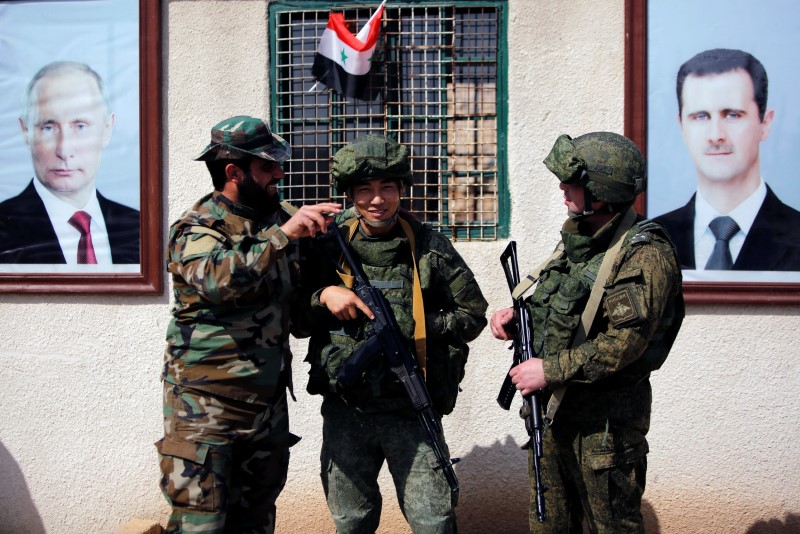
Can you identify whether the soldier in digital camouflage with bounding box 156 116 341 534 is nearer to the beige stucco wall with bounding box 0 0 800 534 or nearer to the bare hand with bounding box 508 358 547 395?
the bare hand with bounding box 508 358 547 395


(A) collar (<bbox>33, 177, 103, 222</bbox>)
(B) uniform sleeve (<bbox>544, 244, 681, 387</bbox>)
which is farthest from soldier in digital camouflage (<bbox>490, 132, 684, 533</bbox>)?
(A) collar (<bbox>33, 177, 103, 222</bbox>)

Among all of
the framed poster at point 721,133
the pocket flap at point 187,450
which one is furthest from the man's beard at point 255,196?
the framed poster at point 721,133

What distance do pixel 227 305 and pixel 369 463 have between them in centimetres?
84

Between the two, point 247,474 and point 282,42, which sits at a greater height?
point 282,42

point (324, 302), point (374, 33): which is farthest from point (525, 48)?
point (324, 302)

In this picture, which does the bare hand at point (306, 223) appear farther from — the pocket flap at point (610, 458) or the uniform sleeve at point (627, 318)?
the pocket flap at point (610, 458)

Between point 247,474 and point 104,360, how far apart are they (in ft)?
5.76

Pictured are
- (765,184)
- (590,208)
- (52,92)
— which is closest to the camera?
(590,208)

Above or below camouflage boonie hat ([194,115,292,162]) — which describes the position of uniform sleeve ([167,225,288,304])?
below

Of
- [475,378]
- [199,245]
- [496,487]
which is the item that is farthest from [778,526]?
[199,245]

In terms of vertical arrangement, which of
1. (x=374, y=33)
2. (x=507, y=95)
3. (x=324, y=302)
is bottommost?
(x=324, y=302)

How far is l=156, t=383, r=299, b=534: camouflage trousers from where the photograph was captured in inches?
109

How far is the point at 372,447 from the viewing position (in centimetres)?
303

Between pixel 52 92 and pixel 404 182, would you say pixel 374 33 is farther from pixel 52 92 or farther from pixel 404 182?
pixel 52 92
